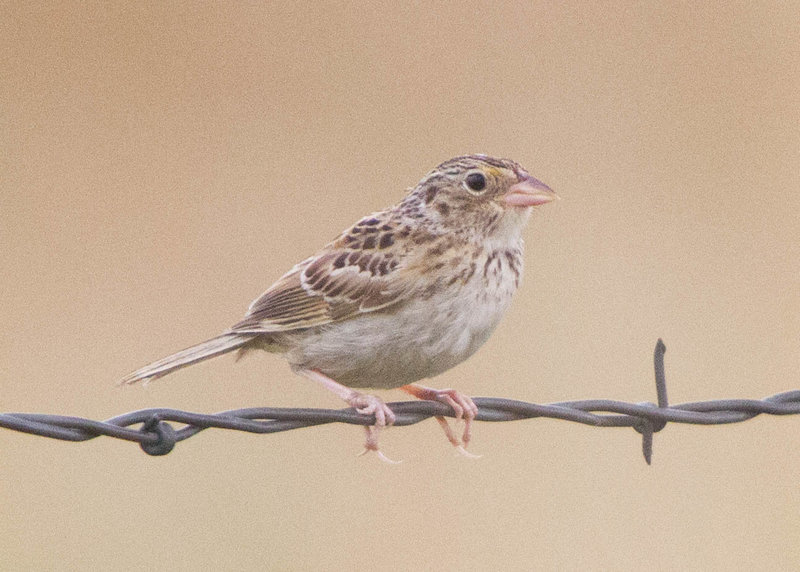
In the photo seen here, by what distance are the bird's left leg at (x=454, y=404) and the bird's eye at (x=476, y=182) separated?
0.93m

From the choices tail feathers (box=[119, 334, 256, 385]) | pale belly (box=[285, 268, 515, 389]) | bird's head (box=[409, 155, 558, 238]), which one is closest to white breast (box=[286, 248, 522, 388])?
pale belly (box=[285, 268, 515, 389])

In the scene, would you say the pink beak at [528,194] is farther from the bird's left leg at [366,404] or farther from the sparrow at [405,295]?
the bird's left leg at [366,404]

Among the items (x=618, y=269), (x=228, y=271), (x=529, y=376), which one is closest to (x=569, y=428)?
(x=529, y=376)

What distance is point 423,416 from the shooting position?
16.2 ft

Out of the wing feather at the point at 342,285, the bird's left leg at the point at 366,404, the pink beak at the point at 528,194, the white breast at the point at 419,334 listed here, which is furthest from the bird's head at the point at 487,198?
the bird's left leg at the point at 366,404

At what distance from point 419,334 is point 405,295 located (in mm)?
179

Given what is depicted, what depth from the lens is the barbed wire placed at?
4.15 meters

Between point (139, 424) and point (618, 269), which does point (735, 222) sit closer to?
point (618, 269)

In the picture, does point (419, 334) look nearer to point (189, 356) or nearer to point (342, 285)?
point (342, 285)

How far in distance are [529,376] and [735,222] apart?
7.84 ft

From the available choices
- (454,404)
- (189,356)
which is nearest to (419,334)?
(454,404)

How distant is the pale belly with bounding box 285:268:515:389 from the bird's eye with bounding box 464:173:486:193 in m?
0.49

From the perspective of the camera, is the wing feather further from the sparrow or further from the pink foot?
the pink foot

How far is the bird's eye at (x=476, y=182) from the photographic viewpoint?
5840 millimetres
